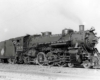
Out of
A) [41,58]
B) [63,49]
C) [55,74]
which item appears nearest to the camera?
[55,74]

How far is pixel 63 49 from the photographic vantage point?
14102 millimetres

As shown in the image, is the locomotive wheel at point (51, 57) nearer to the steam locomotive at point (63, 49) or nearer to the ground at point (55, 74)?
the steam locomotive at point (63, 49)

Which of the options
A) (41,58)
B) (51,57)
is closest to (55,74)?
(51,57)

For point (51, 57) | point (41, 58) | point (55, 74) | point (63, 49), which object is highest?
point (63, 49)

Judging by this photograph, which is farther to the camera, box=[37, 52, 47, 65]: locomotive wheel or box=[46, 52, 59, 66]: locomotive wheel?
box=[37, 52, 47, 65]: locomotive wheel

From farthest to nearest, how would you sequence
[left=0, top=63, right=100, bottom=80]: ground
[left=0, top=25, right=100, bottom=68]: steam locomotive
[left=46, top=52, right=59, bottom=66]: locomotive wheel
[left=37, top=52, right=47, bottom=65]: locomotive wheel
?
[left=37, top=52, right=47, bottom=65]: locomotive wheel
[left=46, top=52, right=59, bottom=66]: locomotive wheel
[left=0, top=25, right=100, bottom=68]: steam locomotive
[left=0, top=63, right=100, bottom=80]: ground

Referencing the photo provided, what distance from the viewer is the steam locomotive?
12852mm

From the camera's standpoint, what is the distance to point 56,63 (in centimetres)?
1398

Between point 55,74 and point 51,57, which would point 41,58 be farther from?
point 55,74

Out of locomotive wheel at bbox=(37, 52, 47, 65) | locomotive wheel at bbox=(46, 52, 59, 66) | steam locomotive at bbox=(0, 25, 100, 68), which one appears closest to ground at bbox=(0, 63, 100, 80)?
steam locomotive at bbox=(0, 25, 100, 68)

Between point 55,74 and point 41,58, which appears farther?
point 41,58

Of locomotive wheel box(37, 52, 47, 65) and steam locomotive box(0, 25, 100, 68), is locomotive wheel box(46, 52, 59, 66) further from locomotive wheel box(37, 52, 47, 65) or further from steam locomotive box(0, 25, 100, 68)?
locomotive wheel box(37, 52, 47, 65)

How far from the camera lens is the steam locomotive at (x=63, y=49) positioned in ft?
42.2

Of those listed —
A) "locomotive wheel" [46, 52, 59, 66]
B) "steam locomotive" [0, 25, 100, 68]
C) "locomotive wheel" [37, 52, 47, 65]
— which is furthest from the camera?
"locomotive wheel" [37, 52, 47, 65]
